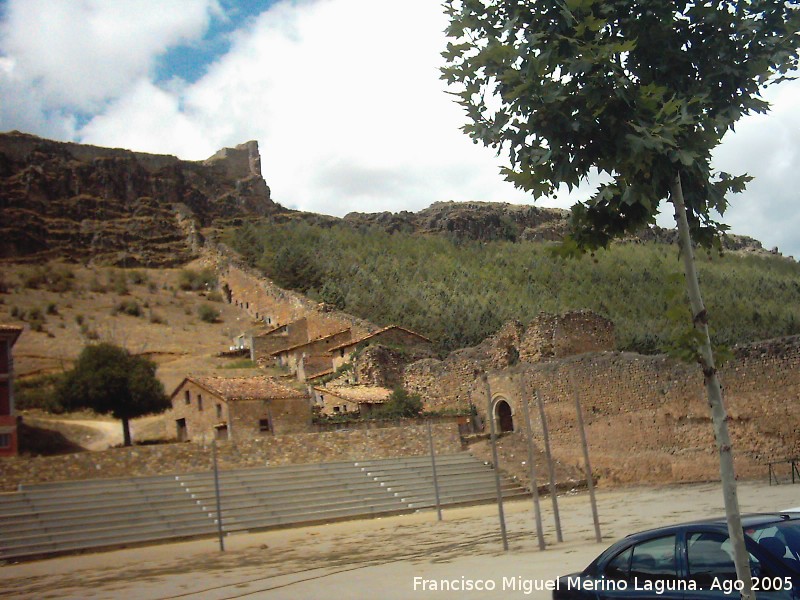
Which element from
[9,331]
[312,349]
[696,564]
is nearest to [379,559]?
[696,564]

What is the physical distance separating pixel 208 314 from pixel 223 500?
33.5 m

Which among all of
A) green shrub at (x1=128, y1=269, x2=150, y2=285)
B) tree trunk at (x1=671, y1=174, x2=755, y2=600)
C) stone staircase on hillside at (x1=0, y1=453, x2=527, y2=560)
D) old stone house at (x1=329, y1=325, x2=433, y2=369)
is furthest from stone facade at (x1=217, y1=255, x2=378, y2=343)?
tree trunk at (x1=671, y1=174, x2=755, y2=600)

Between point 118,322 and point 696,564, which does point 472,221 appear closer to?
point 118,322

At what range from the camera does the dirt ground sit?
9.70 m

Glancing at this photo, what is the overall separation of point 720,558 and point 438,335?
39.3 meters

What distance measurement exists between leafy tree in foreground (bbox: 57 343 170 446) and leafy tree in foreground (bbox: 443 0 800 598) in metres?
24.9

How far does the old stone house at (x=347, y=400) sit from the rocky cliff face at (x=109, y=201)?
40.1 meters

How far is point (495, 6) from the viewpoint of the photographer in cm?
496

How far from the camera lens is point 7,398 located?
2395 centimetres

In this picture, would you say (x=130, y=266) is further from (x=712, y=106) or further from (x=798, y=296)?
(x=712, y=106)

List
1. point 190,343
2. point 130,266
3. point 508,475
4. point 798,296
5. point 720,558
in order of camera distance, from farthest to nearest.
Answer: point 130,266
point 798,296
point 190,343
point 508,475
point 720,558

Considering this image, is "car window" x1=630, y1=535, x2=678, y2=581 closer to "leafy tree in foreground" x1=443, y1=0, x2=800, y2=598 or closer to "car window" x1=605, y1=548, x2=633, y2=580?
"car window" x1=605, y1=548, x2=633, y2=580

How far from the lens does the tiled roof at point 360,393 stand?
102 feet

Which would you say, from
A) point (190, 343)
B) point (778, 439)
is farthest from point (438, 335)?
point (778, 439)
